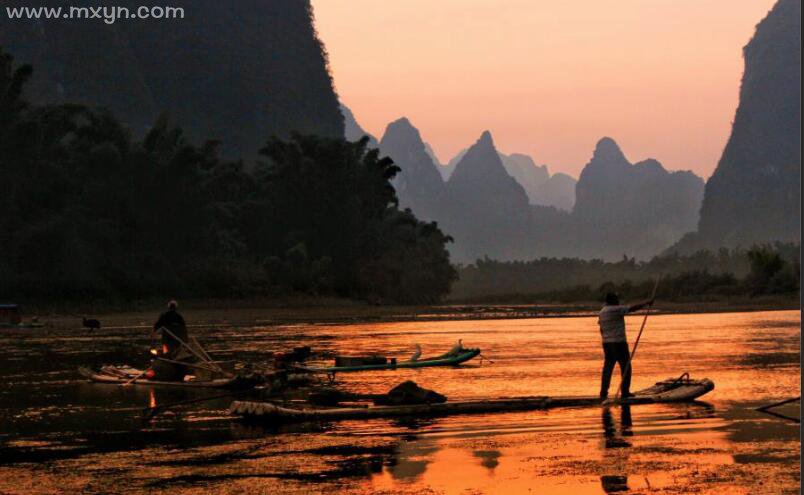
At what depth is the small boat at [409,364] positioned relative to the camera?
29.8 metres

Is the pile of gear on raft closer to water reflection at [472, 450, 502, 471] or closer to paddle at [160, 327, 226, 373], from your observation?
paddle at [160, 327, 226, 373]

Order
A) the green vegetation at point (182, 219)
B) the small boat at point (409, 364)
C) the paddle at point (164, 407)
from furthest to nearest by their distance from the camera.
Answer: the green vegetation at point (182, 219) → the small boat at point (409, 364) → the paddle at point (164, 407)

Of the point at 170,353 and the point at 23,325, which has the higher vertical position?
the point at 23,325

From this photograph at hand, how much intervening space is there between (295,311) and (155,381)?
60.1 metres

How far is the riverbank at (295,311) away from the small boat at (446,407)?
46829 millimetres

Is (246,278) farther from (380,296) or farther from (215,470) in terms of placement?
(215,470)

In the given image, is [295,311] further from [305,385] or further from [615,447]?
[615,447]

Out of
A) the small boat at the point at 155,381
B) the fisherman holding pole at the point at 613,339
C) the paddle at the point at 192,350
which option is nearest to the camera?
the fisherman holding pole at the point at 613,339

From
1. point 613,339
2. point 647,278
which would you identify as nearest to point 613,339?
point 613,339

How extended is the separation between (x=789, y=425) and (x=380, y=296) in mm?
82041

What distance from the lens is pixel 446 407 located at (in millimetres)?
20781

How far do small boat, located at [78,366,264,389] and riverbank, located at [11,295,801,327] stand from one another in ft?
124

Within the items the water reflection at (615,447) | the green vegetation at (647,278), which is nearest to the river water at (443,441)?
the water reflection at (615,447)

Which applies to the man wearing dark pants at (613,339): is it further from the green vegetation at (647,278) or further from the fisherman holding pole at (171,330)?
the green vegetation at (647,278)
